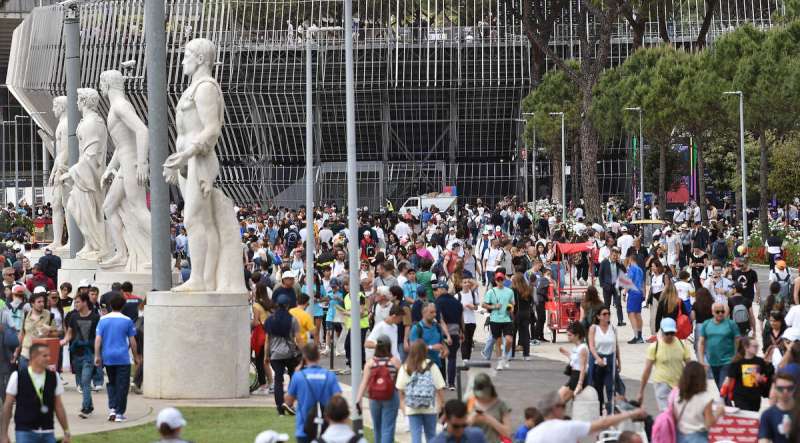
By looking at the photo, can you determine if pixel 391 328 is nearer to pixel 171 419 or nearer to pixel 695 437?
pixel 695 437

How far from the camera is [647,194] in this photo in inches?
→ 3337

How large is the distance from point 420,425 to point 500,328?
344 inches

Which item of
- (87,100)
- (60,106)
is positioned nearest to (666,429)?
(87,100)

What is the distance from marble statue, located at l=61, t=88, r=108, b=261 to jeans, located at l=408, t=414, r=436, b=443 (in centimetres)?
1663

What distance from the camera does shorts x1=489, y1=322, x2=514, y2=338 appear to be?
76.5 feet

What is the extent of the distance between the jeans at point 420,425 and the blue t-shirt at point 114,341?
13.9ft

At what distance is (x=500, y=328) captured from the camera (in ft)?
76.7

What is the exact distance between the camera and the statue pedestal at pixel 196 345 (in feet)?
65.3

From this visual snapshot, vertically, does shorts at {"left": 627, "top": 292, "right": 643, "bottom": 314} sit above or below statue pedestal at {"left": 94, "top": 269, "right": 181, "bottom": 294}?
below

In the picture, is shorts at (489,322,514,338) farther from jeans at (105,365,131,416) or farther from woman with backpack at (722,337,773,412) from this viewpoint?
woman with backpack at (722,337,773,412)

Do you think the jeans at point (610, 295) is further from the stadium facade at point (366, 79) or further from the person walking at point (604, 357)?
the stadium facade at point (366, 79)

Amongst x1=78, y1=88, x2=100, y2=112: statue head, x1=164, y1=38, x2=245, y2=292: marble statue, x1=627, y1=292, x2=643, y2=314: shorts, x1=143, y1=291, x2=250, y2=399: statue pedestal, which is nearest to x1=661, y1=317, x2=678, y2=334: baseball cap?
x1=143, y1=291, x2=250, y2=399: statue pedestal

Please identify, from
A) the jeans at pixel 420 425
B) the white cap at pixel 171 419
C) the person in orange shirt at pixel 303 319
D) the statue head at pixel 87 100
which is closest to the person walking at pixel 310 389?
the jeans at pixel 420 425

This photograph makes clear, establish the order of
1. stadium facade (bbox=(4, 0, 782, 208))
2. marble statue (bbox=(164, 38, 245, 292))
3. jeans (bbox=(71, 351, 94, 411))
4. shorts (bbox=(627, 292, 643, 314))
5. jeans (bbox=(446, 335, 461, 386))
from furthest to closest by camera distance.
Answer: stadium facade (bbox=(4, 0, 782, 208)) → shorts (bbox=(627, 292, 643, 314)) → marble statue (bbox=(164, 38, 245, 292)) → jeans (bbox=(446, 335, 461, 386)) → jeans (bbox=(71, 351, 94, 411))
